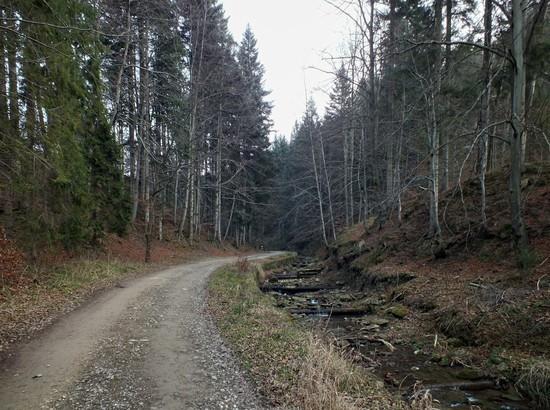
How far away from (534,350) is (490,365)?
2.57ft

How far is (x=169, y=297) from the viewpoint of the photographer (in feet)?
31.7

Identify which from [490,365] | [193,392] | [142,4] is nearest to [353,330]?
[490,365]

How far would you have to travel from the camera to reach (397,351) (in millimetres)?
7309

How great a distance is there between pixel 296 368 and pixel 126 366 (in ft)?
8.13

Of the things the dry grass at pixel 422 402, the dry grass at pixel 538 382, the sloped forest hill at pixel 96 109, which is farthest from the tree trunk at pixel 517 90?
the sloped forest hill at pixel 96 109

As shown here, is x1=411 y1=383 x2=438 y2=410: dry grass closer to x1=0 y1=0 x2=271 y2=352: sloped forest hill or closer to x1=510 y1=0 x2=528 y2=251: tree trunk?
x1=510 y1=0 x2=528 y2=251: tree trunk

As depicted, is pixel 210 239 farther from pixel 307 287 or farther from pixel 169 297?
pixel 169 297

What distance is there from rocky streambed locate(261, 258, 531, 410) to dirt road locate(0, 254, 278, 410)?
251cm

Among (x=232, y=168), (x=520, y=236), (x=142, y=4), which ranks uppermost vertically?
(x=142, y=4)

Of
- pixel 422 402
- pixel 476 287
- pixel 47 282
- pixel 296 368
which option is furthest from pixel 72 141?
pixel 476 287

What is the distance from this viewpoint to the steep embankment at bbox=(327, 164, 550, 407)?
20.2ft

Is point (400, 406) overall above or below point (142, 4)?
below

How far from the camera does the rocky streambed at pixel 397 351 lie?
534 centimetres

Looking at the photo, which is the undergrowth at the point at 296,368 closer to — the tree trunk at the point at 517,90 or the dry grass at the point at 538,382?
the dry grass at the point at 538,382
